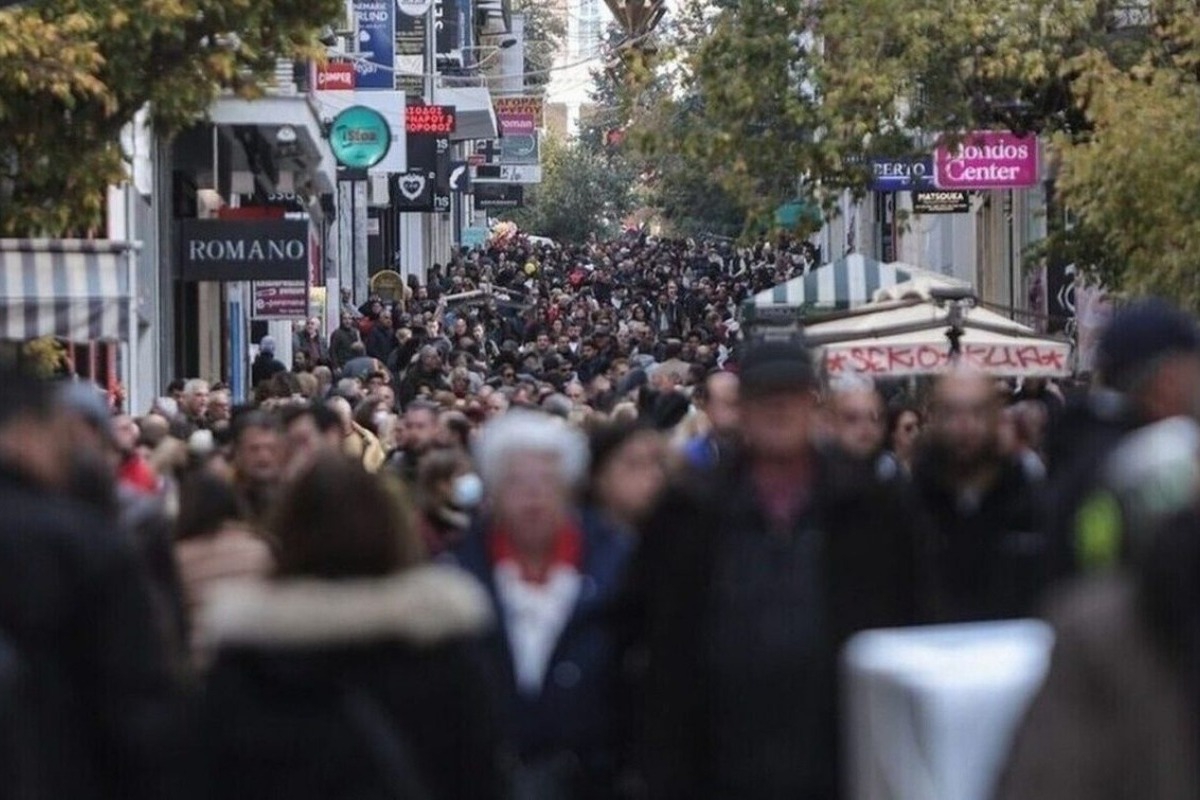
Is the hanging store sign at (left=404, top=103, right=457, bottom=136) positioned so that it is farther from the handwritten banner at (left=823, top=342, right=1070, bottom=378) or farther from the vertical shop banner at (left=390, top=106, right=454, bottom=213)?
the handwritten banner at (left=823, top=342, right=1070, bottom=378)

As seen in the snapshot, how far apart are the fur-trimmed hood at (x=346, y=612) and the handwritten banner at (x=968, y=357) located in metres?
15.6

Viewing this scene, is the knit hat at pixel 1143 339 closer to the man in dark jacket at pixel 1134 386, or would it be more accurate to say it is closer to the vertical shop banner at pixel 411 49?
the man in dark jacket at pixel 1134 386

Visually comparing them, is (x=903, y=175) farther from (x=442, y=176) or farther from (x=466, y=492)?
(x=442, y=176)

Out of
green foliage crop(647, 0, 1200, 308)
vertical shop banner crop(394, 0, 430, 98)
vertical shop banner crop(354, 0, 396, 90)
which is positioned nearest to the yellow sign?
vertical shop banner crop(354, 0, 396, 90)

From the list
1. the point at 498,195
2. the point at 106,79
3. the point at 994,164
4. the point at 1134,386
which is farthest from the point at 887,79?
the point at 498,195

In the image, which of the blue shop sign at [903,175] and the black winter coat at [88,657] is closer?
the black winter coat at [88,657]

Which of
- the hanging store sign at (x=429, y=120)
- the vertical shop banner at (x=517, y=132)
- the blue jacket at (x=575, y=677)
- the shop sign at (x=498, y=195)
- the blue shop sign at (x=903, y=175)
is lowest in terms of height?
the blue jacket at (x=575, y=677)

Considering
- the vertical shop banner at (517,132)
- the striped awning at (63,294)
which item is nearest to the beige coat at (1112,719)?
the striped awning at (63,294)

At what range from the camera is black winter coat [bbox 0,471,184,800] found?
5.89 m

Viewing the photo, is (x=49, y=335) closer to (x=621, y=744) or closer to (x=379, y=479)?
(x=621, y=744)

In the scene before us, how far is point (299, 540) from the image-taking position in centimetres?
583

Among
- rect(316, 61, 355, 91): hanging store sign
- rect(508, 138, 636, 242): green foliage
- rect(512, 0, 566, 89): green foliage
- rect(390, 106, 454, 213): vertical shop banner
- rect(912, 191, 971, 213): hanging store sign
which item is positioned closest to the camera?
rect(912, 191, 971, 213): hanging store sign

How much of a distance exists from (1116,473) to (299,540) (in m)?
1.84

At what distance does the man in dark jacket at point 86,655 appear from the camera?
5.89 metres
